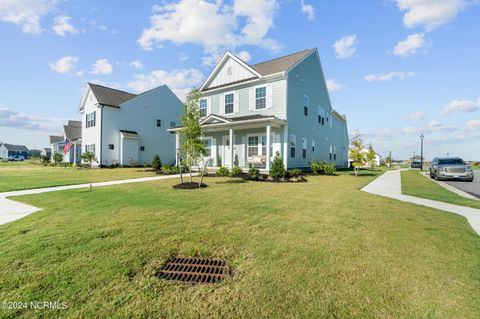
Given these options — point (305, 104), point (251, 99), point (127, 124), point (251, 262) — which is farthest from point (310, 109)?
point (127, 124)

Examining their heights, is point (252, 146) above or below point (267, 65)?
below

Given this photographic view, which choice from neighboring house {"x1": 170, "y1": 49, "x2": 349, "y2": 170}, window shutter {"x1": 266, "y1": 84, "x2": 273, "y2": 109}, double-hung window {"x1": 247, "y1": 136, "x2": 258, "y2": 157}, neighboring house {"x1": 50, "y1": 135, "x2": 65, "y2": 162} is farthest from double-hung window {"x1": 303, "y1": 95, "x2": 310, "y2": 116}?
neighboring house {"x1": 50, "y1": 135, "x2": 65, "y2": 162}

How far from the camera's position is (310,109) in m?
20.3

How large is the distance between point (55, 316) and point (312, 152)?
20.4m

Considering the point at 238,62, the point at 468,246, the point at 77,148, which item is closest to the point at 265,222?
the point at 468,246

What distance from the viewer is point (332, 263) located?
3393mm

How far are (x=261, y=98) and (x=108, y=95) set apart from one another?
19841 mm

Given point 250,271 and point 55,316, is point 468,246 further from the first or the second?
point 55,316

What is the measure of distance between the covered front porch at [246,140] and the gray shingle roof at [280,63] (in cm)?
399

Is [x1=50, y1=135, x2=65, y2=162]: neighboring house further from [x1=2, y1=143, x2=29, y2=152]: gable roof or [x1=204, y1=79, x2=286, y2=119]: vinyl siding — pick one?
[x1=2, y1=143, x2=29, y2=152]: gable roof

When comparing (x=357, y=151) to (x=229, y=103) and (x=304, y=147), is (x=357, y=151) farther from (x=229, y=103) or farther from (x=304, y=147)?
(x=229, y=103)

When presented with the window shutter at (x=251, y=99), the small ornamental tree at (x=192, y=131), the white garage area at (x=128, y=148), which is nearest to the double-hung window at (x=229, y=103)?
the window shutter at (x=251, y=99)

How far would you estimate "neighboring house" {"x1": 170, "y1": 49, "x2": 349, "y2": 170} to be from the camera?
16281mm

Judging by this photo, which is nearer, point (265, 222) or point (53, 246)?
point (53, 246)
